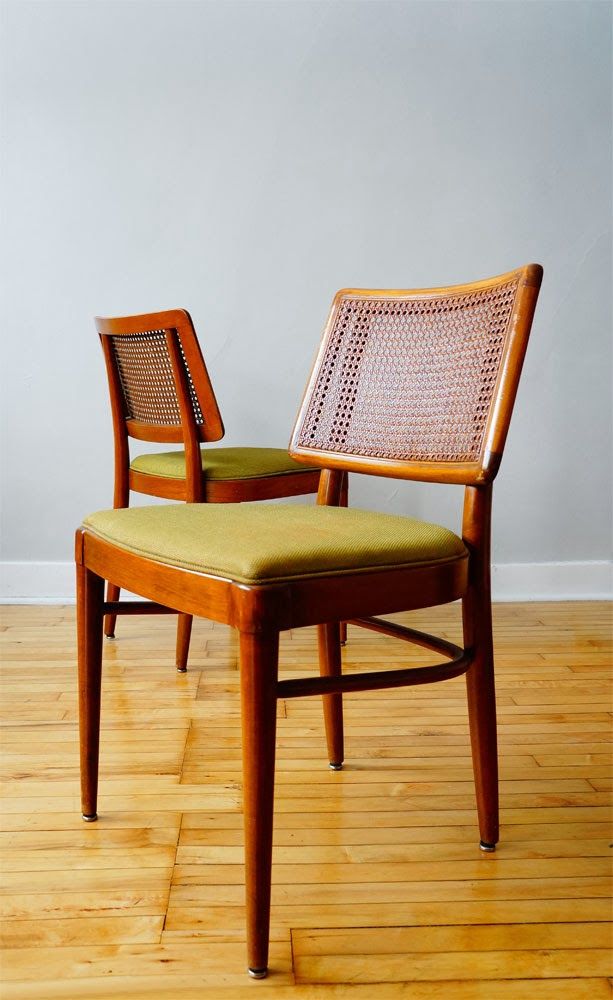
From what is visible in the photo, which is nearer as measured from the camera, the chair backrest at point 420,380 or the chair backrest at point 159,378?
the chair backrest at point 420,380

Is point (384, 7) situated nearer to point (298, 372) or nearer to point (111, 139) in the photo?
point (111, 139)

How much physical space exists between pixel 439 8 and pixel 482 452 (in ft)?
7.03

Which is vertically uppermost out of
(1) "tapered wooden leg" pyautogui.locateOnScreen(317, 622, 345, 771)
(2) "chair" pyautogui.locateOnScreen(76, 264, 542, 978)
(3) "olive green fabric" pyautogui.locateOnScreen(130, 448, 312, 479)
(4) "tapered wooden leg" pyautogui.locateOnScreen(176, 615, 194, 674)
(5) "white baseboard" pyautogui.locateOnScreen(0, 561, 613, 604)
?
(2) "chair" pyautogui.locateOnScreen(76, 264, 542, 978)

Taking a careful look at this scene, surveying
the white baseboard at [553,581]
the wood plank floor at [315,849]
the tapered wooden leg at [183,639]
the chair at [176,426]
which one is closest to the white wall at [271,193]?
the white baseboard at [553,581]

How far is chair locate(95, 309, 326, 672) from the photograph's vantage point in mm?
1898

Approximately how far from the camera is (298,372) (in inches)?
112

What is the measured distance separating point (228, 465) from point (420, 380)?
2.76 ft

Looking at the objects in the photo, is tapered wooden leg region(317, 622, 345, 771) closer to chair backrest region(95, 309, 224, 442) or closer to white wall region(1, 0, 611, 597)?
chair backrest region(95, 309, 224, 442)

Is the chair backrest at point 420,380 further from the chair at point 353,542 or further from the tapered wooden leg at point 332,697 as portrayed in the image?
the tapered wooden leg at point 332,697

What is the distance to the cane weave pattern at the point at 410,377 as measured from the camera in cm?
120

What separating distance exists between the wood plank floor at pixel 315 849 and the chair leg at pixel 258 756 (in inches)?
4.4

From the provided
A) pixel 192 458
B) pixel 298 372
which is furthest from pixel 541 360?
pixel 192 458

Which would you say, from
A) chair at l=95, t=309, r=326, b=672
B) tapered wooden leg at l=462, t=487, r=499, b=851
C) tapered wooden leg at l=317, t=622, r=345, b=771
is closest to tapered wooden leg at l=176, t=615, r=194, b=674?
chair at l=95, t=309, r=326, b=672

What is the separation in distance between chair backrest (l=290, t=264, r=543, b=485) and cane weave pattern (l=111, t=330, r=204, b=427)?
58 centimetres
